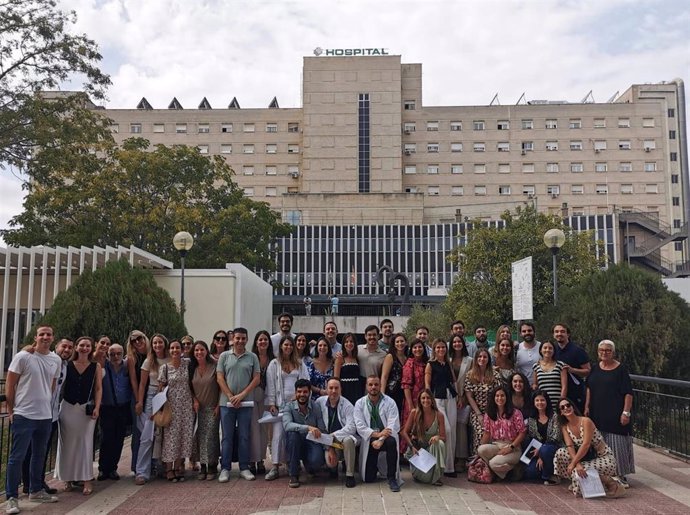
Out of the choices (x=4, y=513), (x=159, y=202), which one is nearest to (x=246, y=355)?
(x=4, y=513)

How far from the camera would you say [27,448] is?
685cm

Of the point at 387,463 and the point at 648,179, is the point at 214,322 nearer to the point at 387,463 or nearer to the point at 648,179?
the point at 387,463

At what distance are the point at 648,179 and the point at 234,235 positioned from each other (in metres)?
57.1

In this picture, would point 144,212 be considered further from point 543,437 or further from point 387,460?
point 543,437

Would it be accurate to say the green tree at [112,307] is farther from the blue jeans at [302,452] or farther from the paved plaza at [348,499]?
the blue jeans at [302,452]

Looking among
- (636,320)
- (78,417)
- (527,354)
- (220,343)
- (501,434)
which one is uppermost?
(636,320)

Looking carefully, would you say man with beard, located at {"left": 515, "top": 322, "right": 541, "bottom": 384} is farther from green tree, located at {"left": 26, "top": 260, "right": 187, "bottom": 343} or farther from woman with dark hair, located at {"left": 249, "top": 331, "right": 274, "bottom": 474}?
green tree, located at {"left": 26, "top": 260, "right": 187, "bottom": 343}

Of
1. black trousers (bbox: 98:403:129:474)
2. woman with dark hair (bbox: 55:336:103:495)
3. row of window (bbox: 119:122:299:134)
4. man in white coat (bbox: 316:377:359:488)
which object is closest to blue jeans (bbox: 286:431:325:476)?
man in white coat (bbox: 316:377:359:488)

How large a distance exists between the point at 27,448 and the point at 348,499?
3.31 m

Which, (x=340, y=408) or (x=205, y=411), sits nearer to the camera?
(x=340, y=408)

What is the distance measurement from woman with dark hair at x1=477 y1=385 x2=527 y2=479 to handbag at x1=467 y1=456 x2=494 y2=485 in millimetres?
58

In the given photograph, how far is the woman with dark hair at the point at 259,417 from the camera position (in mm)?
8328

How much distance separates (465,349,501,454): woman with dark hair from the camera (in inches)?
323

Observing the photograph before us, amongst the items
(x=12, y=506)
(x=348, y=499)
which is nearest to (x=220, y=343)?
(x=348, y=499)
